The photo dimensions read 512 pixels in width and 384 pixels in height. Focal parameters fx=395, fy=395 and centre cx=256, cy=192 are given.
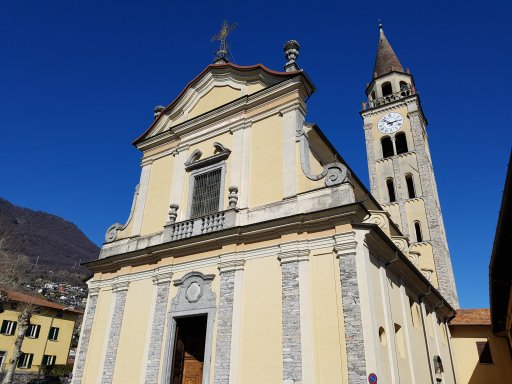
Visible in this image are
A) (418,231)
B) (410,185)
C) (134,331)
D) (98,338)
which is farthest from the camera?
(410,185)

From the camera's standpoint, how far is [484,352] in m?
19.8

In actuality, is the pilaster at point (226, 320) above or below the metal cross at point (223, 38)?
below

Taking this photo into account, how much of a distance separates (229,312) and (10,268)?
1075 inches

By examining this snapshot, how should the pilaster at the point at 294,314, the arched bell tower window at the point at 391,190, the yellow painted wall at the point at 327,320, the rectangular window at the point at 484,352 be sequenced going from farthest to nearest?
the arched bell tower window at the point at 391,190
the rectangular window at the point at 484,352
the pilaster at the point at 294,314
the yellow painted wall at the point at 327,320

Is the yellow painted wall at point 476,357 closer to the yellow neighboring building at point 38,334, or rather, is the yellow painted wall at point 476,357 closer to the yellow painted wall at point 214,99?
the yellow painted wall at point 214,99

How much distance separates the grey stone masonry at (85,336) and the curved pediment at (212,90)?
682 centimetres

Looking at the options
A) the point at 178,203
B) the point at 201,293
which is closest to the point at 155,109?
the point at 178,203

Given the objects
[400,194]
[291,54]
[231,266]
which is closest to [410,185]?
[400,194]

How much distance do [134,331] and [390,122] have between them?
27.7 meters

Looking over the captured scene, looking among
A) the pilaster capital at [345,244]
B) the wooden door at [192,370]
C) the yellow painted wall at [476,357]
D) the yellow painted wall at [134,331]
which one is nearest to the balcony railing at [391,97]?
the yellow painted wall at [476,357]

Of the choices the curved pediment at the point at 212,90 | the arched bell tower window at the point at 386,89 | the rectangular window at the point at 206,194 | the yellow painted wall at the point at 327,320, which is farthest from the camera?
the arched bell tower window at the point at 386,89

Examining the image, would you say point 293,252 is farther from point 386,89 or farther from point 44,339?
point 44,339

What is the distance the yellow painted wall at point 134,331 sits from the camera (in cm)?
1246

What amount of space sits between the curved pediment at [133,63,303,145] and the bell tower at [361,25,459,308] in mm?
15843
